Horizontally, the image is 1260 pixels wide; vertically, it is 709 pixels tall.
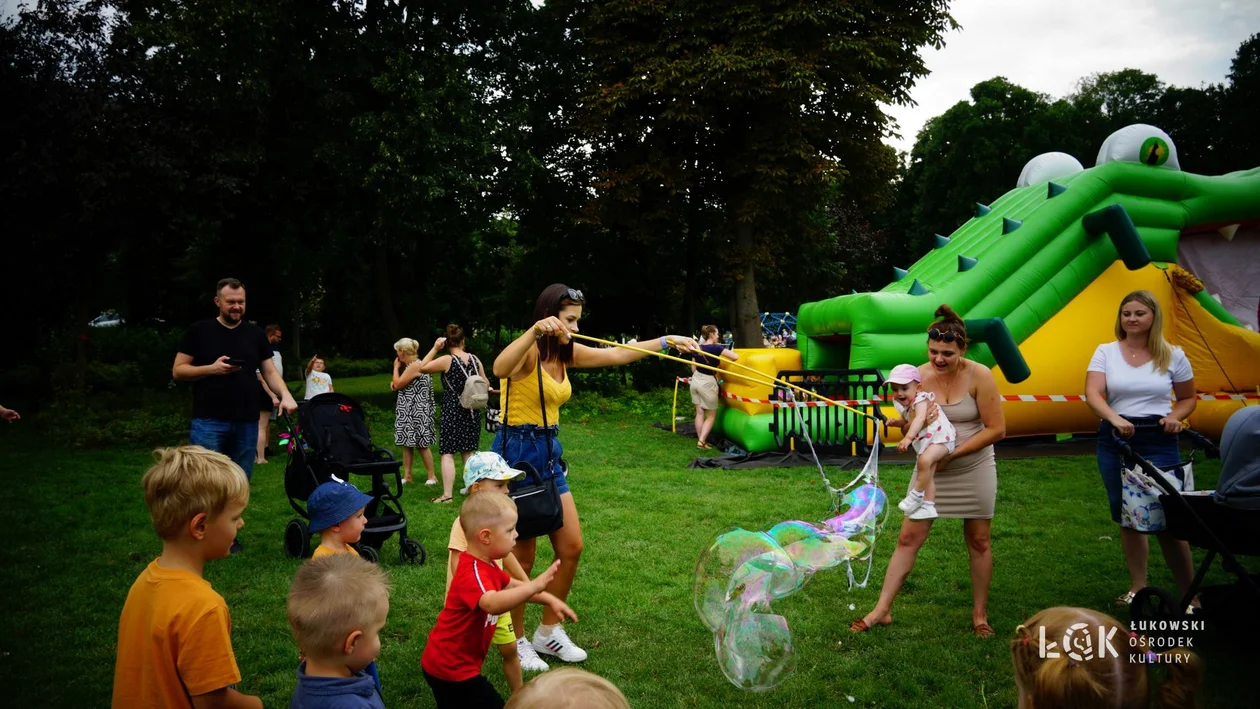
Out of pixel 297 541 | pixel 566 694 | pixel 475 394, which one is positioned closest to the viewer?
pixel 566 694

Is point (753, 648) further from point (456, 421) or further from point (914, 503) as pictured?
point (456, 421)

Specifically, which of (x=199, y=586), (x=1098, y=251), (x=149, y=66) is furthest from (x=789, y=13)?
(x=199, y=586)

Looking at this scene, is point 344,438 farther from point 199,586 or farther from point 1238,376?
point 1238,376

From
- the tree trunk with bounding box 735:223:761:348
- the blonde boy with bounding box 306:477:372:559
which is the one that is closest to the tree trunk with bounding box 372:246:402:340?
the tree trunk with bounding box 735:223:761:348

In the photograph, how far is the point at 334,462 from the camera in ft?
20.6

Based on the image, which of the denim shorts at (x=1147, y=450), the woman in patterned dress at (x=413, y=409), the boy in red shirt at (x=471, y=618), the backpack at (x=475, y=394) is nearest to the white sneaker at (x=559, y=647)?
the boy in red shirt at (x=471, y=618)

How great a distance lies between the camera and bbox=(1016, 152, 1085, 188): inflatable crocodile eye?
518 inches

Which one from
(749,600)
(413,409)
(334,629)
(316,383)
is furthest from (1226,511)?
(316,383)

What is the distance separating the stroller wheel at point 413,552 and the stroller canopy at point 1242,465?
17.6ft

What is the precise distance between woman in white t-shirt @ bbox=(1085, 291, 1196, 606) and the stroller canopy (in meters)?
0.57

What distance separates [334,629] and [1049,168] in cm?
1430

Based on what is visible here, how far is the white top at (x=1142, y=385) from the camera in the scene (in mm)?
4641

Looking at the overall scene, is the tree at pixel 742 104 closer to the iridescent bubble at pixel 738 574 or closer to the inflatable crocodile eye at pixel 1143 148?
the inflatable crocodile eye at pixel 1143 148

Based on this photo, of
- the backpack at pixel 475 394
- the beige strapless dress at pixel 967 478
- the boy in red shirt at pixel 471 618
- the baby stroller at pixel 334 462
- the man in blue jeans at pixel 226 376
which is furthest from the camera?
the backpack at pixel 475 394
